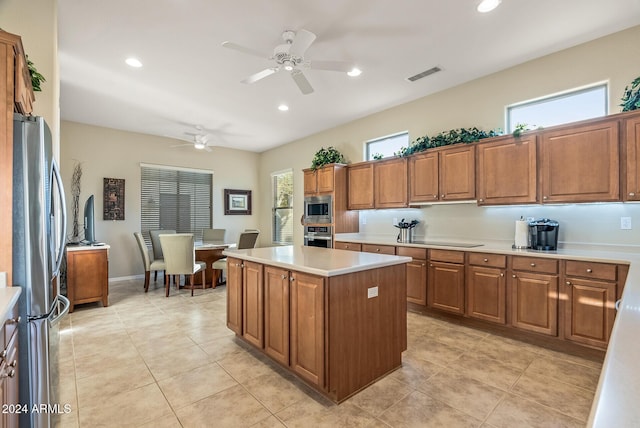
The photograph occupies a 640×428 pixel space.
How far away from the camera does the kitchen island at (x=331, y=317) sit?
199 centimetres

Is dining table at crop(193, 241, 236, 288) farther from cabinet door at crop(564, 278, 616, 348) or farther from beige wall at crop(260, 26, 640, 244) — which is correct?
cabinet door at crop(564, 278, 616, 348)

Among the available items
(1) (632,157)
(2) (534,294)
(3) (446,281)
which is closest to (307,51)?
(3) (446,281)

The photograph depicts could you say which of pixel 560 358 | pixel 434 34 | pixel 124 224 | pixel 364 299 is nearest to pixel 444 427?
pixel 364 299

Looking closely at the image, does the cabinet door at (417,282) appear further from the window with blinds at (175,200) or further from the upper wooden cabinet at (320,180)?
the window with blinds at (175,200)

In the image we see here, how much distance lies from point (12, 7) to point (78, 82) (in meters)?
1.78

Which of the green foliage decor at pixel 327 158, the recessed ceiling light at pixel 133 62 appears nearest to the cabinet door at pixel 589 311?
the green foliage decor at pixel 327 158

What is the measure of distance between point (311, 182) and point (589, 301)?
408 centimetres

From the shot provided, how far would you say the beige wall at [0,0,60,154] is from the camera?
226cm

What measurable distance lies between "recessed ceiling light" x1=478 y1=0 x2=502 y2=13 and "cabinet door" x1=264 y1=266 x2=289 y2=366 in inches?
103

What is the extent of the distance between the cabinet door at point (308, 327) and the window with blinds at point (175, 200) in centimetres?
514

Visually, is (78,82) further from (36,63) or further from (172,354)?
(172,354)

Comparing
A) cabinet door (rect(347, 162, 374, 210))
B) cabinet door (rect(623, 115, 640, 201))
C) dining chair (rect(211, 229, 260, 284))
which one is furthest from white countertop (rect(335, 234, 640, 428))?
dining chair (rect(211, 229, 260, 284))

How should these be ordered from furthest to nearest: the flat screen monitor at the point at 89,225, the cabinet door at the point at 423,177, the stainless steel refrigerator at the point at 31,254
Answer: the flat screen monitor at the point at 89,225
the cabinet door at the point at 423,177
the stainless steel refrigerator at the point at 31,254

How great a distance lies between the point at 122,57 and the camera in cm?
325
